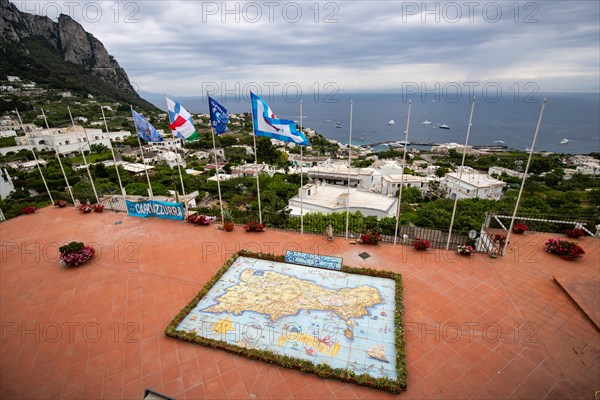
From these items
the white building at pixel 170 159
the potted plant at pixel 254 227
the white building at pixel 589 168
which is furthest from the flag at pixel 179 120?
the white building at pixel 589 168

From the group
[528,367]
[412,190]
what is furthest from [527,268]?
[412,190]

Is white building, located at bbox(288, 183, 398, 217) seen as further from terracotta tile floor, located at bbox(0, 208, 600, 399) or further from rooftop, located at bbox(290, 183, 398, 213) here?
terracotta tile floor, located at bbox(0, 208, 600, 399)

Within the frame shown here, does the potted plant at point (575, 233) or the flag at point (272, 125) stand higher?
the flag at point (272, 125)

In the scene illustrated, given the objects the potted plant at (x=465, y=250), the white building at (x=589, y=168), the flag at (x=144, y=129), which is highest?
the flag at (x=144, y=129)

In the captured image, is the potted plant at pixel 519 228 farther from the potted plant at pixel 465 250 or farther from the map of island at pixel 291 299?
the map of island at pixel 291 299

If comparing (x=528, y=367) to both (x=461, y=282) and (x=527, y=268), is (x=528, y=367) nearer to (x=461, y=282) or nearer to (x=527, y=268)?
(x=461, y=282)

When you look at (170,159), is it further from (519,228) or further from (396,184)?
(519,228)

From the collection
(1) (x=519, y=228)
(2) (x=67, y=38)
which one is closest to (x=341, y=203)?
(1) (x=519, y=228)
